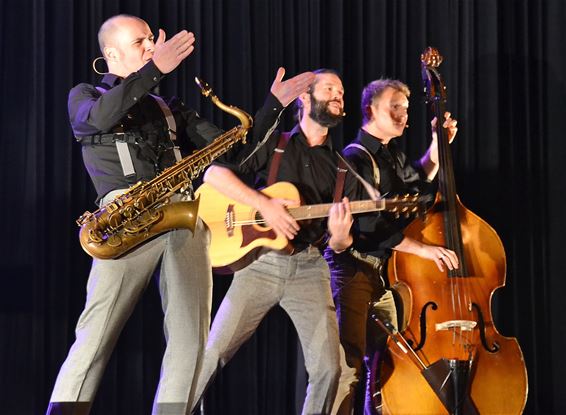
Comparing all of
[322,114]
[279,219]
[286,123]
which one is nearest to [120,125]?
[279,219]

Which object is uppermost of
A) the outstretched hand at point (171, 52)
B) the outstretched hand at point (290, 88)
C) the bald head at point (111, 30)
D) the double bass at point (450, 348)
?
the bald head at point (111, 30)

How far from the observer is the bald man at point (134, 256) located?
3.01 meters

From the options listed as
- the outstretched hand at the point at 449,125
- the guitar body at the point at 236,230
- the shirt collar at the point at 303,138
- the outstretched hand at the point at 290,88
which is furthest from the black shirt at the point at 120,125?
the outstretched hand at the point at 449,125

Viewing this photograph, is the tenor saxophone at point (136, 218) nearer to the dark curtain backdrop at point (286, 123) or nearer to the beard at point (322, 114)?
the beard at point (322, 114)

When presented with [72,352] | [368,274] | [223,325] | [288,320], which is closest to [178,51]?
[72,352]

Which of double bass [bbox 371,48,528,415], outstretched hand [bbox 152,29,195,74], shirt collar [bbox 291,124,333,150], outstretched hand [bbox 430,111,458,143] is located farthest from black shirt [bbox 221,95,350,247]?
outstretched hand [bbox 152,29,195,74]

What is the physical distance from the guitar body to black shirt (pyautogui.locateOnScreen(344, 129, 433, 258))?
44 cm

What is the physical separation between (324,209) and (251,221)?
37cm

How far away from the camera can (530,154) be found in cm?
574

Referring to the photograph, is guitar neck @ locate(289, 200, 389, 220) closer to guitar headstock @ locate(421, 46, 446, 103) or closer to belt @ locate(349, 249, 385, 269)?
belt @ locate(349, 249, 385, 269)

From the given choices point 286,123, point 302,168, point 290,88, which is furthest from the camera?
point 286,123

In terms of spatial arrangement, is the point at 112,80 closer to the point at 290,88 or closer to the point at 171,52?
the point at 171,52

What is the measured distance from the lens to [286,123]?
5.42m

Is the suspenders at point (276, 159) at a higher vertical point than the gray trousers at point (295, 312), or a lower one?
higher
